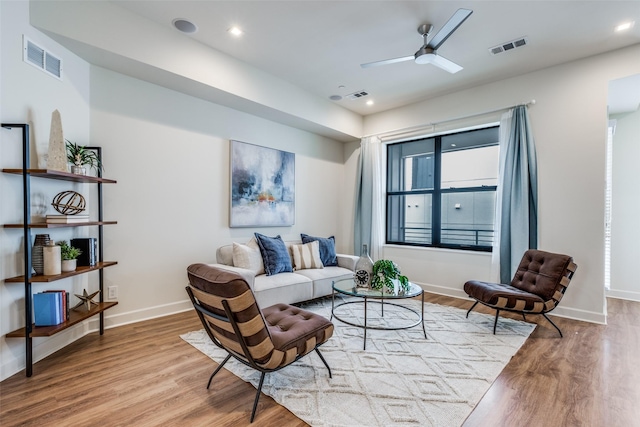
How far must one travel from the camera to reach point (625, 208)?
4496mm

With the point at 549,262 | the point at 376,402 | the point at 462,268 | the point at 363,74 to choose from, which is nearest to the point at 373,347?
the point at 376,402

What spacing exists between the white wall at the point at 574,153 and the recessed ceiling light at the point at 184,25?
148 inches

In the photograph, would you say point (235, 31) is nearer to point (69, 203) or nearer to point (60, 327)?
point (69, 203)

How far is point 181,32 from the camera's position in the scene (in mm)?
3131

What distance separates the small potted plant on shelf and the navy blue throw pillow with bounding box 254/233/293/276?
1.82m

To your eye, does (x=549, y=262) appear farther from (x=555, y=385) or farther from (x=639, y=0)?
(x=639, y=0)

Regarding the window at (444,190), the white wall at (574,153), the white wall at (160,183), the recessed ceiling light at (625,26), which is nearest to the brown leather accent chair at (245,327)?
the white wall at (160,183)

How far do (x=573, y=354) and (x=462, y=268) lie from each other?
1909mm

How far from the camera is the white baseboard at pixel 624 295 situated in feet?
14.4

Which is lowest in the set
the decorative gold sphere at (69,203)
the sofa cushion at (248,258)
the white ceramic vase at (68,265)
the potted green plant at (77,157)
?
the sofa cushion at (248,258)

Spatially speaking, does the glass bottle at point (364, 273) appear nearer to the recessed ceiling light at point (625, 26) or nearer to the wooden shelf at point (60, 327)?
the wooden shelf at point (60, 327)

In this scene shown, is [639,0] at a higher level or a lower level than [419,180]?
higher

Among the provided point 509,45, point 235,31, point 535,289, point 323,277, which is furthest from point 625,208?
point 235,31

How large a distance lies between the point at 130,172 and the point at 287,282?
2.07 metres
